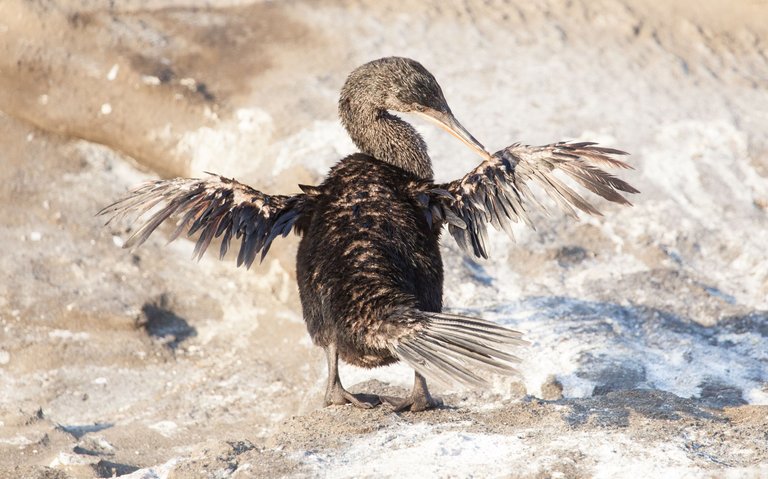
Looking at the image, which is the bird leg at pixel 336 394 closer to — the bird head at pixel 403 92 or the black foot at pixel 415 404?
the black foot at pixel 415 404

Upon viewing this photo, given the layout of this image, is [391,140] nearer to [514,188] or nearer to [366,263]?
[514,188]

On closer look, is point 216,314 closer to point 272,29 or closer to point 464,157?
point 464,157

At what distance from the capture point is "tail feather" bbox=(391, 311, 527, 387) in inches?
160

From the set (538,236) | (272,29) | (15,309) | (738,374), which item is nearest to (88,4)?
(272,29)

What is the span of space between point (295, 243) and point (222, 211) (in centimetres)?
230

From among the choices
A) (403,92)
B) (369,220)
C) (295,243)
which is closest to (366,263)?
(369,220)

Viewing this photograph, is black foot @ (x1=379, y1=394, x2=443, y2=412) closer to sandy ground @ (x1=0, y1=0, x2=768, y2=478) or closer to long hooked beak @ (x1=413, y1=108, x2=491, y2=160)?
sandy ground @ (x1=0, y1=0, x2=768, y2=478)

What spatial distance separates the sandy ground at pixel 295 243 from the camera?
459cm

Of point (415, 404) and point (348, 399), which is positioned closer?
point (415, 404)

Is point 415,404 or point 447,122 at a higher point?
point 447,122

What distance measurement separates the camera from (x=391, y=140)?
5.76 meters

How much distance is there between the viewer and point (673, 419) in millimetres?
4535

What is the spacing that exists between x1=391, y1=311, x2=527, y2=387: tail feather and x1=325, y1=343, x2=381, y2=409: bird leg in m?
0.83

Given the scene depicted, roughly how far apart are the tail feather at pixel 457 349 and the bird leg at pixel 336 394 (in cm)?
83
